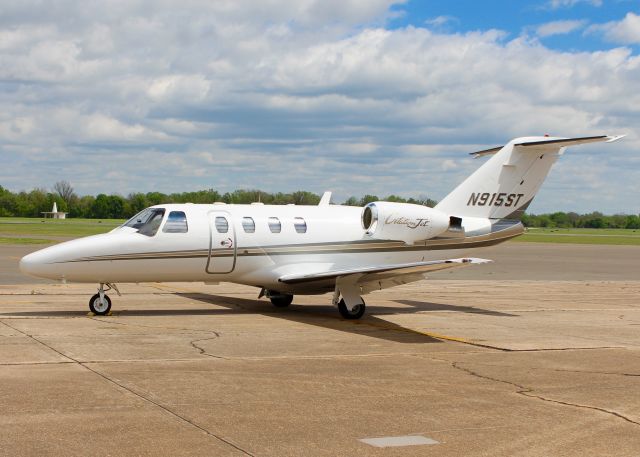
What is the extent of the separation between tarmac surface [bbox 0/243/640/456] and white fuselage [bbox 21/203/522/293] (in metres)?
1.01

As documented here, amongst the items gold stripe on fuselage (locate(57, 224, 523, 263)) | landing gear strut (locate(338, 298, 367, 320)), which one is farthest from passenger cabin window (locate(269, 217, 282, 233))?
landing gear strut (locate(338, 298, 367, 320))

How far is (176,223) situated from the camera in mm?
18672

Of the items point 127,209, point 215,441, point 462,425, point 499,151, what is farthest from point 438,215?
point 127,209

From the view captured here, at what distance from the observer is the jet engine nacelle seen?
66.1 feet

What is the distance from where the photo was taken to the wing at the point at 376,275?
17359mm

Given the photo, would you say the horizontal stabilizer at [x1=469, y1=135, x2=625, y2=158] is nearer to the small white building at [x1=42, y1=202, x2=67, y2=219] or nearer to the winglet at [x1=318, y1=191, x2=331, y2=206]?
the winglet at [x1=318, y1=191, x2=331, y2=206]

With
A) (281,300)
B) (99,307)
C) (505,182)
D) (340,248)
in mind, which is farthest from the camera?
(505,182)

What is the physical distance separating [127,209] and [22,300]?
117838 mm

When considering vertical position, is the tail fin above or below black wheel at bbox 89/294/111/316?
above

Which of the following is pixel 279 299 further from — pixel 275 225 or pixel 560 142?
pixel 560 142

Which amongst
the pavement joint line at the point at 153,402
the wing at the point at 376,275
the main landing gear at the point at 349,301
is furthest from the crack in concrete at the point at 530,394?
the main landing gear at the point at 349,301

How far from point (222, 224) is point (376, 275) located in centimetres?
384

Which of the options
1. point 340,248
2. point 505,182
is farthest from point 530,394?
point 505,182

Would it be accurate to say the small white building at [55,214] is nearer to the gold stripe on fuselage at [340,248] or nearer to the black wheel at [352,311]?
the gold stripe on fuselage at [340,248]
